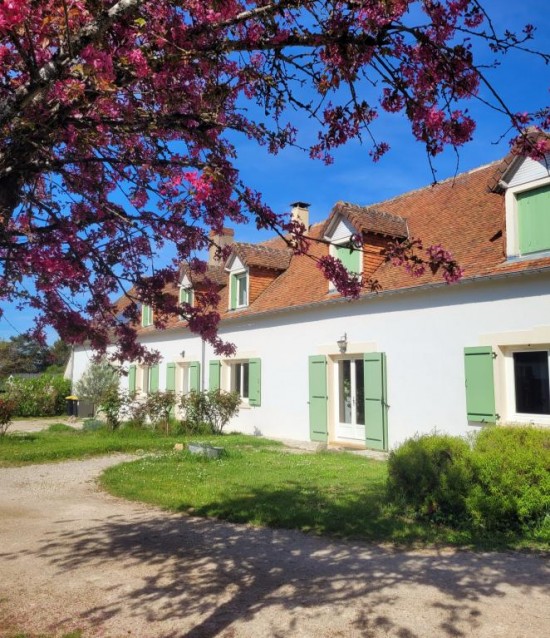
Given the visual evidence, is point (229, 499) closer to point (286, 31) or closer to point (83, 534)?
point (83, 534)

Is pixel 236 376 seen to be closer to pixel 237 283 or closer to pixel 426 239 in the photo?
pixel 237 283

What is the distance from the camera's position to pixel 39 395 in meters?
26.2

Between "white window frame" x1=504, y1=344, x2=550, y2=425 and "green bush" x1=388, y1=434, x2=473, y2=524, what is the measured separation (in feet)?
12.0

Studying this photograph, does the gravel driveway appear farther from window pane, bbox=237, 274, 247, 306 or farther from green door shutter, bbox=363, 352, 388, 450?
window pane, bbox=237, 274, 247, 306

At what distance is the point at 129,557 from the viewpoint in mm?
5156

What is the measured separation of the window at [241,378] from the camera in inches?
686

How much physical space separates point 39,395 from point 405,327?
65.4 ft

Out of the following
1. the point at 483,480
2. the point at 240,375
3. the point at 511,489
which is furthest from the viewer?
the point at 240,375

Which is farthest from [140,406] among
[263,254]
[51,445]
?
[263,254]

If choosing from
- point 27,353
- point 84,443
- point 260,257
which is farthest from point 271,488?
point 27,353

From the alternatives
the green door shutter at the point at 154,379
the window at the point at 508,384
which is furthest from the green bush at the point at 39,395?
the window at the point at 508,384

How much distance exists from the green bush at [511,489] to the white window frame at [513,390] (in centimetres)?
384

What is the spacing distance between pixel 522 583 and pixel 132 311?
13.0ft

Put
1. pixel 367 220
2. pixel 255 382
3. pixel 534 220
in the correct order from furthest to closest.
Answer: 1. pixel 255 382
2. pixel 367 220
3. pixel 534 220
